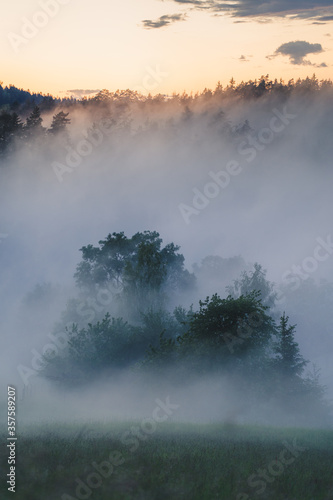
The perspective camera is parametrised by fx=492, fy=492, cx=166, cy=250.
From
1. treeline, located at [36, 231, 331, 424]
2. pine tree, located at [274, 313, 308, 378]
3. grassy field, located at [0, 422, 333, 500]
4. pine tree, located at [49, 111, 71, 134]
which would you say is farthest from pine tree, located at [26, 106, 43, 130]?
grassy field, located at [0, 422, 333, 500]

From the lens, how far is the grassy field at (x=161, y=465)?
17.8m

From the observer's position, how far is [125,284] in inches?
2746

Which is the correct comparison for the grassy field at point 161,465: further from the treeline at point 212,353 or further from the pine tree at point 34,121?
the pine tree at point 34,121

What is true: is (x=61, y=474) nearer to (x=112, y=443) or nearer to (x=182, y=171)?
(x=112, y=443)

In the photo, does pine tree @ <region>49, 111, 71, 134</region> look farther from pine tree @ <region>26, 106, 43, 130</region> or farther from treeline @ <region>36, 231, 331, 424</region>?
treeline @ <region>36, 231, 331, 424</region>

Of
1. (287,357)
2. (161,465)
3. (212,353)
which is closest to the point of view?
(161,465)

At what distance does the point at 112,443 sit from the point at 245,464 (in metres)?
5.78

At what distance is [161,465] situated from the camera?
63.8ft

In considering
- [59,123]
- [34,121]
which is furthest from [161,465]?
[59,123]

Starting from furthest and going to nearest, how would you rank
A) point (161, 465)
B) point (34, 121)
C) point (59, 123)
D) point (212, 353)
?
point (59, 123) → point (34, 121) → point (212, 353) → point (161, 465)

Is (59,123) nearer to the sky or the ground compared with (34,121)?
nearer to the sky

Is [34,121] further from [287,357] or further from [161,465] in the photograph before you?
[161,465]

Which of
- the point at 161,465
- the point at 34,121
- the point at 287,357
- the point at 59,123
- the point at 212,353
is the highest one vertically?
the point at 59,123

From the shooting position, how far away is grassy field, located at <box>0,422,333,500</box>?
17.8 metres
